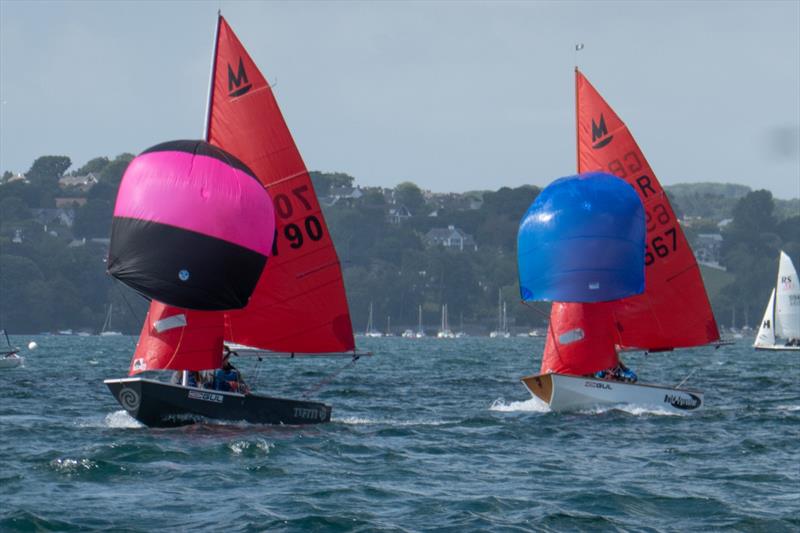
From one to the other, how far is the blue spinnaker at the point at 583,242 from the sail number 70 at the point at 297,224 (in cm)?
667

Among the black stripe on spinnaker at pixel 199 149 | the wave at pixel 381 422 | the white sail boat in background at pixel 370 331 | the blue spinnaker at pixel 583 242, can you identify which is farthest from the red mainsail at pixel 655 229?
the white sail boat in background at pixel 370 331

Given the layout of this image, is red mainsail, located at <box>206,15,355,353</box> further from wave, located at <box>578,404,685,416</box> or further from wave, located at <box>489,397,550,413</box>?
wave, located at <box>578,404,685,416</box>


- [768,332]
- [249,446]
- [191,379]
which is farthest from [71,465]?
[768,332]

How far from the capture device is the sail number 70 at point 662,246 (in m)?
39.9

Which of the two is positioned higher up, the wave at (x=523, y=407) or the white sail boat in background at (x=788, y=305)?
the white sail boat in background at (x=788, y=305)

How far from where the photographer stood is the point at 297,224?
3077cm

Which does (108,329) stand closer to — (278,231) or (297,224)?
(297,224)

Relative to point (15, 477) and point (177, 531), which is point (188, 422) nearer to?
point (15, 477)

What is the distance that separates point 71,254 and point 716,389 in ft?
473

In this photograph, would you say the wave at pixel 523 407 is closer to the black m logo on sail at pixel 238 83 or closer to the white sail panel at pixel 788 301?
the black m logo on sail at pixel 238 83

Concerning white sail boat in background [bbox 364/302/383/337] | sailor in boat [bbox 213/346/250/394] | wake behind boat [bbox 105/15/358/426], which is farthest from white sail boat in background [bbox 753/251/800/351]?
white sail boat in background [bbox 364/302/383/337]

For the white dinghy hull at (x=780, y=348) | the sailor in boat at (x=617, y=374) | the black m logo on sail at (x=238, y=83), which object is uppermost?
the black m logo on sail at (x=238, y=83)

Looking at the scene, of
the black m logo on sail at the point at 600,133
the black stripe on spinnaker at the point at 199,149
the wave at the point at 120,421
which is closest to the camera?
the black stripe on spinnaker at the point at 199,149

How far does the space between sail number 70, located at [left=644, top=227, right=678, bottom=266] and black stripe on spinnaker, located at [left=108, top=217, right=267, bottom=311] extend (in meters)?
15.4
